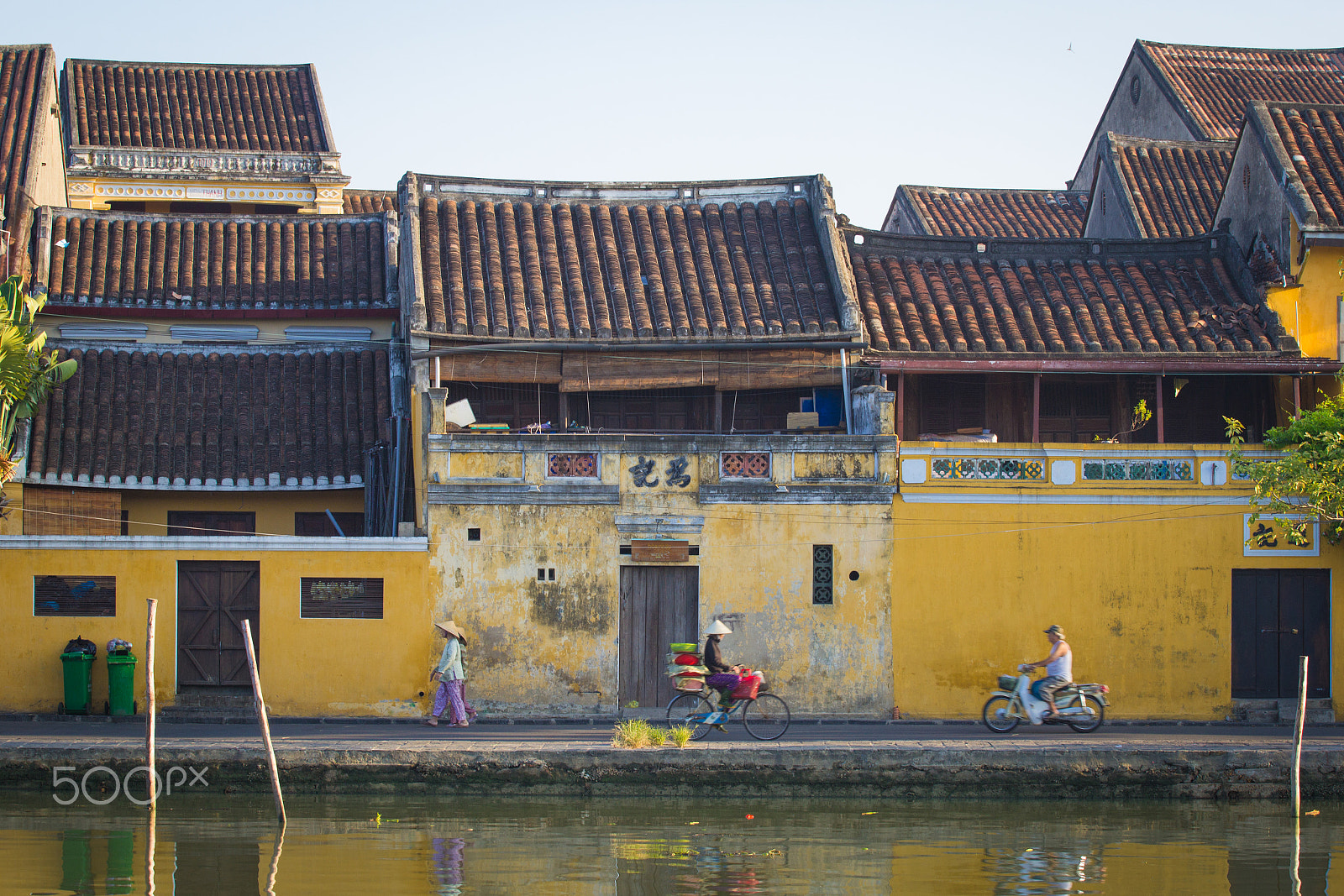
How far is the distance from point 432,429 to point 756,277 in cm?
579

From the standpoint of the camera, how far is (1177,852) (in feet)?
43.0

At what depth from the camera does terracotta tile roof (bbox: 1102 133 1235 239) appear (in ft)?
86.3

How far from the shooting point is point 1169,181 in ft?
90.5

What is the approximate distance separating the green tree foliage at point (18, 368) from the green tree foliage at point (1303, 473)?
1566 cm

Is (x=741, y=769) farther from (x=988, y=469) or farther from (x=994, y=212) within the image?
(x=994, y=212)

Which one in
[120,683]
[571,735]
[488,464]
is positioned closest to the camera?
[571,735]

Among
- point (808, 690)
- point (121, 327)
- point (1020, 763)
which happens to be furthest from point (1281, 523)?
point (121, 327)

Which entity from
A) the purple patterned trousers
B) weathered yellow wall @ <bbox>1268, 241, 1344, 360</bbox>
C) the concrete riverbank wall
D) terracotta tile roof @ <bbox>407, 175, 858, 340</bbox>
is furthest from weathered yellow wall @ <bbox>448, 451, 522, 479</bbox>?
weathered yellow wall @ <bbox>1268, 241, 1344, 360</bbox>

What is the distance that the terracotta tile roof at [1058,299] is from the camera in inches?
779

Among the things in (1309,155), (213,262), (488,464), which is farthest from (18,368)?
(1309,155)

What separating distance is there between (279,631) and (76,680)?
249cm

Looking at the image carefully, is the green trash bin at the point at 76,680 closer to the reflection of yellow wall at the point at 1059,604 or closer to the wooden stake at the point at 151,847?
the wooden stake at the point at 151,847

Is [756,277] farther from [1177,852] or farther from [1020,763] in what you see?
[1177,852]

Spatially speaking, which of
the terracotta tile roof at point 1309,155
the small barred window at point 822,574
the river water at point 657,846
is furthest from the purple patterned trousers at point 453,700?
the terracotta tile roof at point 1309,155
